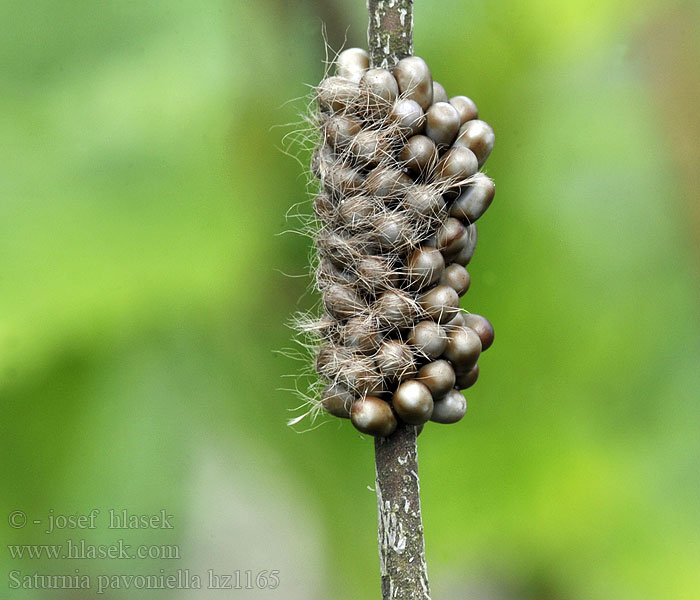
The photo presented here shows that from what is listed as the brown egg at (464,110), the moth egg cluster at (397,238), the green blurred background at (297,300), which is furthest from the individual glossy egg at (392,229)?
the green blurred background at (297,300)

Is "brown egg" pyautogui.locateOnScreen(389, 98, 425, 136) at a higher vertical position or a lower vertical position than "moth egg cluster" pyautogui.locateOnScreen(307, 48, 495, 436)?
higher

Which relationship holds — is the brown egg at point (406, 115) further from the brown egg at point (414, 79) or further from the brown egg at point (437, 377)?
the brown egg at point (437, 377)

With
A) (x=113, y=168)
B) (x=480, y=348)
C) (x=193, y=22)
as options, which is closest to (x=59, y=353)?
(x=113, y=168)

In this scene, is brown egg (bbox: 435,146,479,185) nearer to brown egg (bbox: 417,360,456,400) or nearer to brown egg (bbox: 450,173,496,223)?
brown egg (bbox: 450,173,496,223)

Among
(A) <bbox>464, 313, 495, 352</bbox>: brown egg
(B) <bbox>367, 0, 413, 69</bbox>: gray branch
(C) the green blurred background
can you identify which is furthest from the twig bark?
(C) the green blurred background

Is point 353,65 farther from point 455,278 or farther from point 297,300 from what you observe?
point 297,300

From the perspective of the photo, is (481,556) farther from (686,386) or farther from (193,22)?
(193,22)

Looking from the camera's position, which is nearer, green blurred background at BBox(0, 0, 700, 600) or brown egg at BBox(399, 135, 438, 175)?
brown egg at BBox(399, 135, 438, 175)
